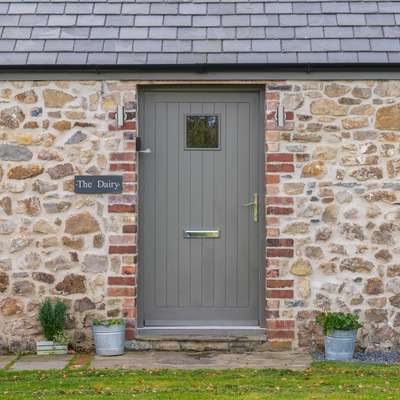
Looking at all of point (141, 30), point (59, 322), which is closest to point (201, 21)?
point (141, 30)

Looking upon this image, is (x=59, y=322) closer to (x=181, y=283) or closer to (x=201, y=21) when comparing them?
(x=181, y=283)

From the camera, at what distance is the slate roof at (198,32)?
9062 millimetres

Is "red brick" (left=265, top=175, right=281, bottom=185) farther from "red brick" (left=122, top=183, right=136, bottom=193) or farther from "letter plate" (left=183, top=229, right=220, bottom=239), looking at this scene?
"red brick" (left=122, top=183, right=136, bottom=193)

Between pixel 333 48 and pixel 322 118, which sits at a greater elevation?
pixel 333 48

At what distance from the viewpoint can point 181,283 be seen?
938 cm

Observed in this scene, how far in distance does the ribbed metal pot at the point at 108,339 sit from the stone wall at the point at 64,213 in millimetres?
295

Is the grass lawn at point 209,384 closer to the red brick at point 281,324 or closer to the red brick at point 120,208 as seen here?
the red brick at point 281,324

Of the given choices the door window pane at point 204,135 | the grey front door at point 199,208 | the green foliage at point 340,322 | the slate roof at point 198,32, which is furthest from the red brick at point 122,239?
the green foliage at point 340,322

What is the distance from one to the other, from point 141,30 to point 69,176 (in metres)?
1.71

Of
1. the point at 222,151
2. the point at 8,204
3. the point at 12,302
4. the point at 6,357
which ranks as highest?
the point at 222,151

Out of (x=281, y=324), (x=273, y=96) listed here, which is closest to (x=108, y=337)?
(x=281, y=324)

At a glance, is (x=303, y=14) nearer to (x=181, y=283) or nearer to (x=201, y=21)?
(x=201, y=21)

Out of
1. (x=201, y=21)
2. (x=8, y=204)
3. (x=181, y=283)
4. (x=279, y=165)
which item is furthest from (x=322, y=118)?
(x=8, y=204)

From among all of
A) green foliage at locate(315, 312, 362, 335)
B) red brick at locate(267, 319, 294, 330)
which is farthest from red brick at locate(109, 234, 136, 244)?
green foliage at locate(315, 312, 362, 335)
